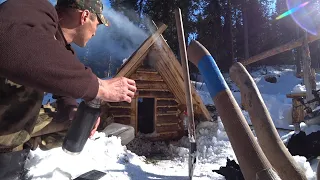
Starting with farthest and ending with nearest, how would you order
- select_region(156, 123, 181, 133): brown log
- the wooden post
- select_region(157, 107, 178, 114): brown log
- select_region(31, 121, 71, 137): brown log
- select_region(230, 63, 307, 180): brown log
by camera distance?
1. the wooden post
2. select_region(157, 107, 178, 114): brown log
3. select_region(156, 123, 181, 133): brown log
4. select_region(31, 121, 71, 137): brown log
5. select_region(230, 63, 307, 180): brown log

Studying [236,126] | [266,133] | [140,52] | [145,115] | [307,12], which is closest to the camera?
[236,126]

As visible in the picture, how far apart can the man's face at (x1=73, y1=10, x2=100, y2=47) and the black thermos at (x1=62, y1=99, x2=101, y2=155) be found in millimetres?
517

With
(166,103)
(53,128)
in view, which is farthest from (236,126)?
(166,103)

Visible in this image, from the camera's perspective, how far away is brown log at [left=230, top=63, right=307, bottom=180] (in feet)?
3.98

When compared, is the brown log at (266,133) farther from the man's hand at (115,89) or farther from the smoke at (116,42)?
the smoke at (116,42)

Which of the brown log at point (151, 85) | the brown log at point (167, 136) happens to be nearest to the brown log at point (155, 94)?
the brown log at point (151, 85)

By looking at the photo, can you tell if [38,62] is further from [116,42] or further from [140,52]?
[116,42]

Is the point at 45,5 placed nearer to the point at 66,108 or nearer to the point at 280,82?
the point at 66,108

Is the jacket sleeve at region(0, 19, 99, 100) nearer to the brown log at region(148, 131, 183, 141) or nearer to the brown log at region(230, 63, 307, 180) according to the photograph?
the brown log at region(230, 63, 307, 180)

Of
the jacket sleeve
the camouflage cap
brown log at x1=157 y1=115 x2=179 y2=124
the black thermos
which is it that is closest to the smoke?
brown log at x1=157 y1=115 x2=179 y2=124

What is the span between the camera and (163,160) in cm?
615

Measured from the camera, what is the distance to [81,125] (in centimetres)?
168

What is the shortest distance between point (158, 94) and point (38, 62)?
289 inches

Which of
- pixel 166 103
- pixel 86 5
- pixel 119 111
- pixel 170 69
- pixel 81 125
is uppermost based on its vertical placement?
pixel 170 69
